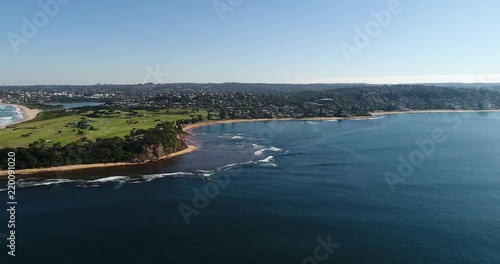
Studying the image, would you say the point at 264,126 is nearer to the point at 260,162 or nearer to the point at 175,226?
the point at 260,162

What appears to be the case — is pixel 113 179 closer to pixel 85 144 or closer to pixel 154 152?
pixel 85 144

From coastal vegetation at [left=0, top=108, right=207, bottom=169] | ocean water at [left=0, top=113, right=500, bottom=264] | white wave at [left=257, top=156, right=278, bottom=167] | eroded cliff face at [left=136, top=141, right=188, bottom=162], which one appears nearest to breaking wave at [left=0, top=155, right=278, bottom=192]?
ocean water at [left=0, top=113, right=500, bottom=264]

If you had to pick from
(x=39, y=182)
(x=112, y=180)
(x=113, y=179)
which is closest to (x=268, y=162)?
(x=113, y=179)

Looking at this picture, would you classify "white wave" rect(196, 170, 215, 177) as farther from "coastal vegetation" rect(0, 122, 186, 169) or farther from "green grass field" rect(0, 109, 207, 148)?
"green grass field" rect(0, 109, 207, 148)

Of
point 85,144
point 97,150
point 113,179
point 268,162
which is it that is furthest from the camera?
point 85,144

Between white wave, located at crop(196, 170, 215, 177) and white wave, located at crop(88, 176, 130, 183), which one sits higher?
white wave, located at crop(196, 170, 215, 177)

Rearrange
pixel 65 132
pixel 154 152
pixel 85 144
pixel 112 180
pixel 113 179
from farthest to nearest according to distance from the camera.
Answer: pixel 65 132 → pixel 154 152 → pixel 85 144 → pixel 113 179 → pixel 112 180

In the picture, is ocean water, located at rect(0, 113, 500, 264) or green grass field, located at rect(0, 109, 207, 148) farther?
green grass field, located at rect(0, 109, 207, 148)

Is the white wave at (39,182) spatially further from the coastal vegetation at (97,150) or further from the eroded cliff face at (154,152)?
the eroded cliff face at (154,152)

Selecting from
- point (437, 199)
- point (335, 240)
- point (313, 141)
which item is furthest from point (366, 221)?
point (313, 141)

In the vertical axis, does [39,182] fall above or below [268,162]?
below
